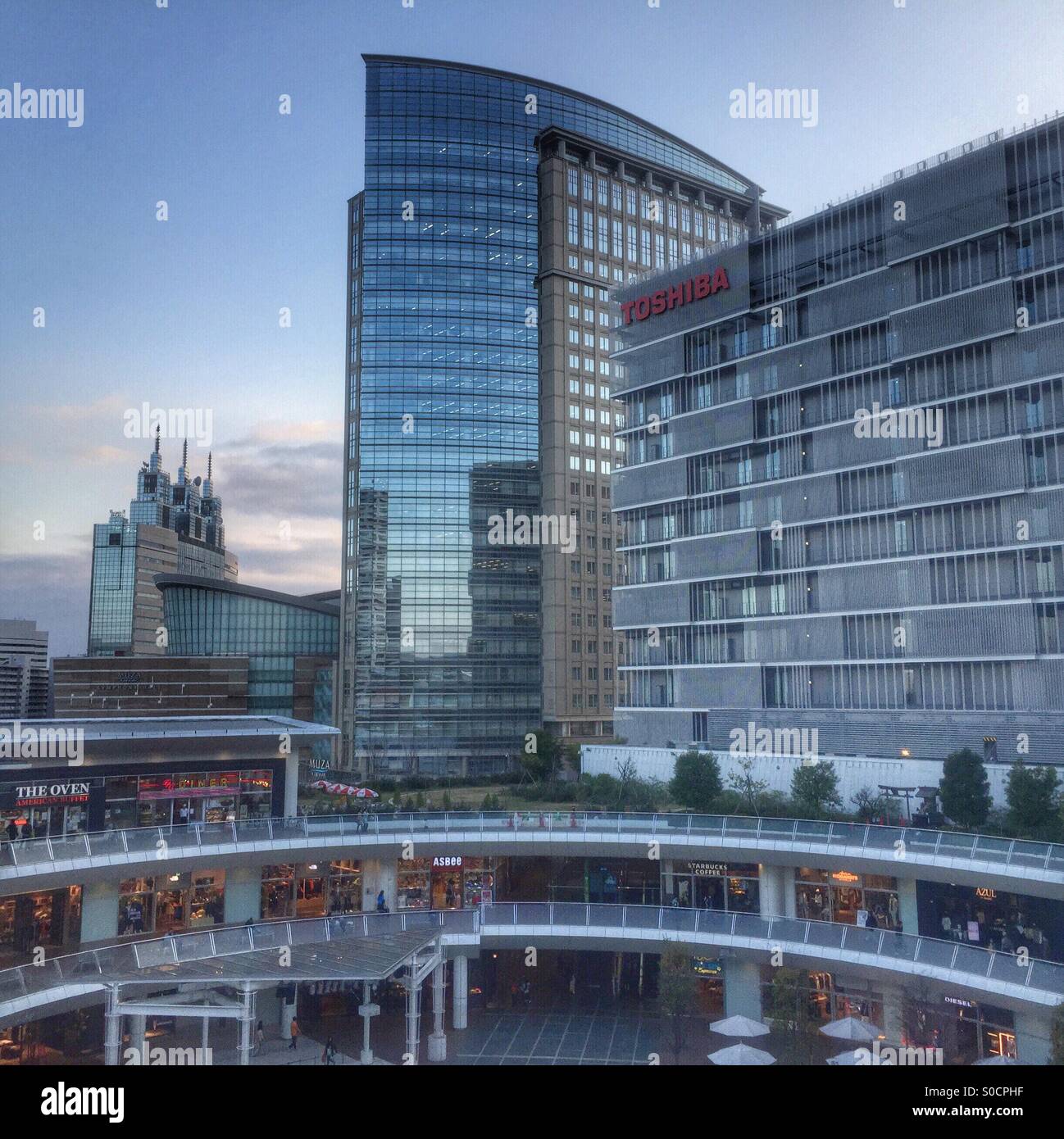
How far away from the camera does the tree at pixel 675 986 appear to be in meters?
29.8

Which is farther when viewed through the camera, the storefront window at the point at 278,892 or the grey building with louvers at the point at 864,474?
the grey building with louvers at the point at 864,474

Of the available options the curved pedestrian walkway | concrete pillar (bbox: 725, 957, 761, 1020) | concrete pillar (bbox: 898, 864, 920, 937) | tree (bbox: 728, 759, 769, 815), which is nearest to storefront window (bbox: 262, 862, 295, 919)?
the curved pedestrian walkway

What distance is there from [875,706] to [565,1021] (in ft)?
92.4

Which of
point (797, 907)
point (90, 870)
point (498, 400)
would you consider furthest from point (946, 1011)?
point (498, 400)

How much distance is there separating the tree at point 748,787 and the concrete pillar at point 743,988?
30.6 feet

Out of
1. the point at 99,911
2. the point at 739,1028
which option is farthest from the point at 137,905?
the point at 739,1028

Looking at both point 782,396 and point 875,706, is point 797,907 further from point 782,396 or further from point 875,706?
point 782,396

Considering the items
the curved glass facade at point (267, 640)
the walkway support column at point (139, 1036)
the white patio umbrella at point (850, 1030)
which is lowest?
the white patio umbrella at point (850, 1030)

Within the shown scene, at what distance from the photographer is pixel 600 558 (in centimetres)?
9488

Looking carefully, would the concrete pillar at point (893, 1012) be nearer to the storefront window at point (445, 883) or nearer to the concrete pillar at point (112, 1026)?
the storefront window at point (445, 883)

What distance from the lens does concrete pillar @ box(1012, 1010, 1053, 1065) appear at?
25812mm

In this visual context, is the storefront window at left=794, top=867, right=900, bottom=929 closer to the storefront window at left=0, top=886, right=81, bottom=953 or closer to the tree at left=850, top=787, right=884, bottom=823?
the tree at left=850, top=787, right=884, bottom=823

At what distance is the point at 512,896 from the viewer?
39.7m

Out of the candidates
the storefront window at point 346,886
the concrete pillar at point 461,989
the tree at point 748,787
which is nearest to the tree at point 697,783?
the tree at point 748,787
